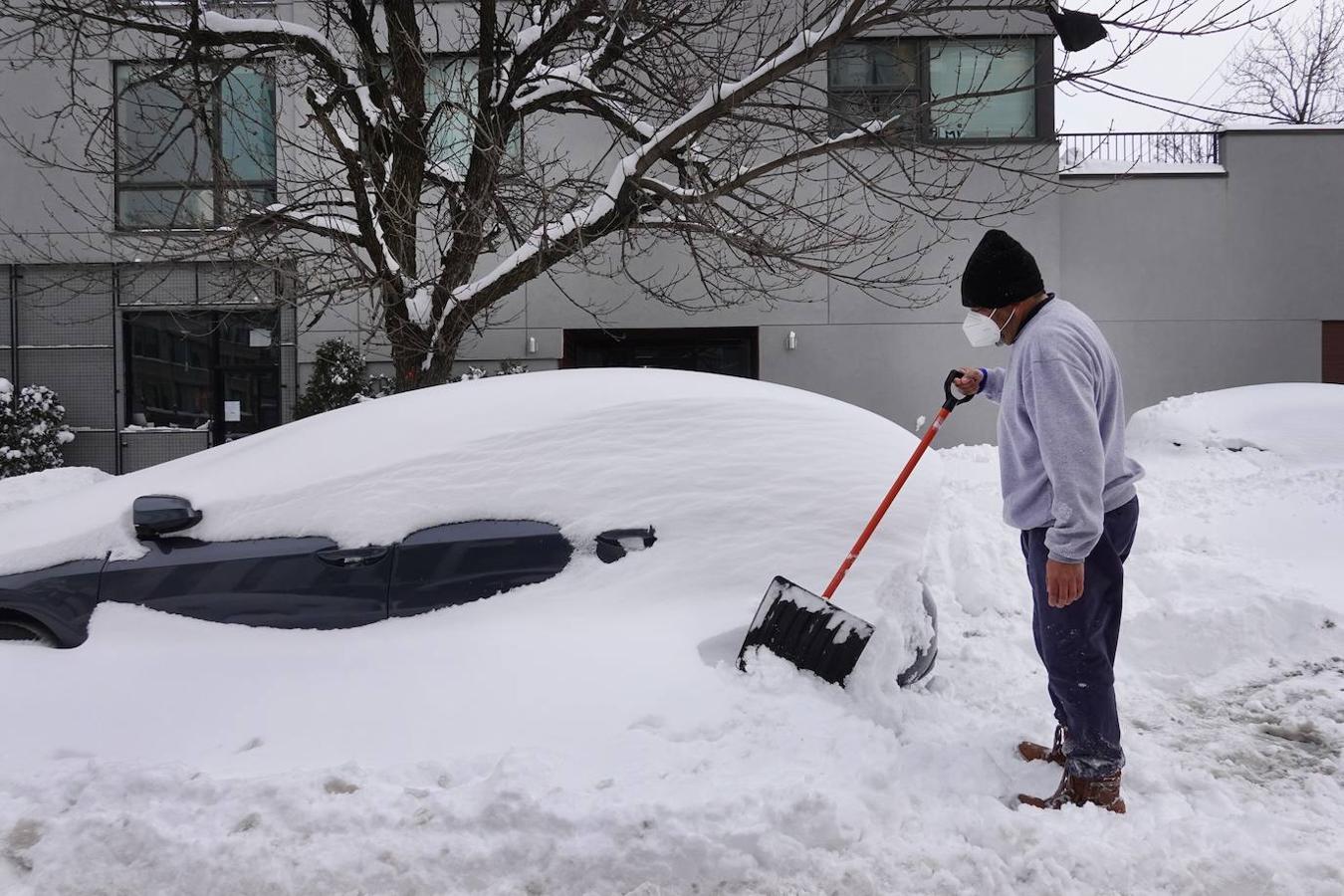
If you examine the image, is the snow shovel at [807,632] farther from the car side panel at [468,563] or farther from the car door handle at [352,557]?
the car door handle at [352,557]

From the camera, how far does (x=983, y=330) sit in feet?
8.67

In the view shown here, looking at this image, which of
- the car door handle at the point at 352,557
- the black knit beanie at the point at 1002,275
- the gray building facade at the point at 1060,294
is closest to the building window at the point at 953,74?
the gray building facade at the point at 1060,294

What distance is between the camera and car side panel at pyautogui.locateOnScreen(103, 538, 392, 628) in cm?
264

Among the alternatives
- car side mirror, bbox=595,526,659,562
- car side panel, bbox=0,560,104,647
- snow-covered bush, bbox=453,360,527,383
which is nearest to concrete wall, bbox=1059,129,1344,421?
snow-covered bush, bbox=453,360,527,383

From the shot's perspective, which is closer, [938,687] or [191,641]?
[191,641]

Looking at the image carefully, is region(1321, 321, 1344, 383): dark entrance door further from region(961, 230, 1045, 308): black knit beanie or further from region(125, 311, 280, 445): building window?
region(125, 311, 280, 445): building window

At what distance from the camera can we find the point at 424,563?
2650 mm

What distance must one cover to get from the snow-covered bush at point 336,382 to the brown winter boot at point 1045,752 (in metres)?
8.41

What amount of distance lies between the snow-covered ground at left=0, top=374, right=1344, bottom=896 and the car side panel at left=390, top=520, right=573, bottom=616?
56 millimetres

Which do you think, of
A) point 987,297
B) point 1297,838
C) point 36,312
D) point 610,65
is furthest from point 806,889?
point 36,312

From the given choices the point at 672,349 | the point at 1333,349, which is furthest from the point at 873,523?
the point at 1333,349

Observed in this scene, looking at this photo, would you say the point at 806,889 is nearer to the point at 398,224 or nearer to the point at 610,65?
the point at 398,224

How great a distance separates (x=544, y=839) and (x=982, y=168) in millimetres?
10257

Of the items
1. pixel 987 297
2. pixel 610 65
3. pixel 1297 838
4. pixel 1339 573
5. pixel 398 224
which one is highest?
pixel 610 65
